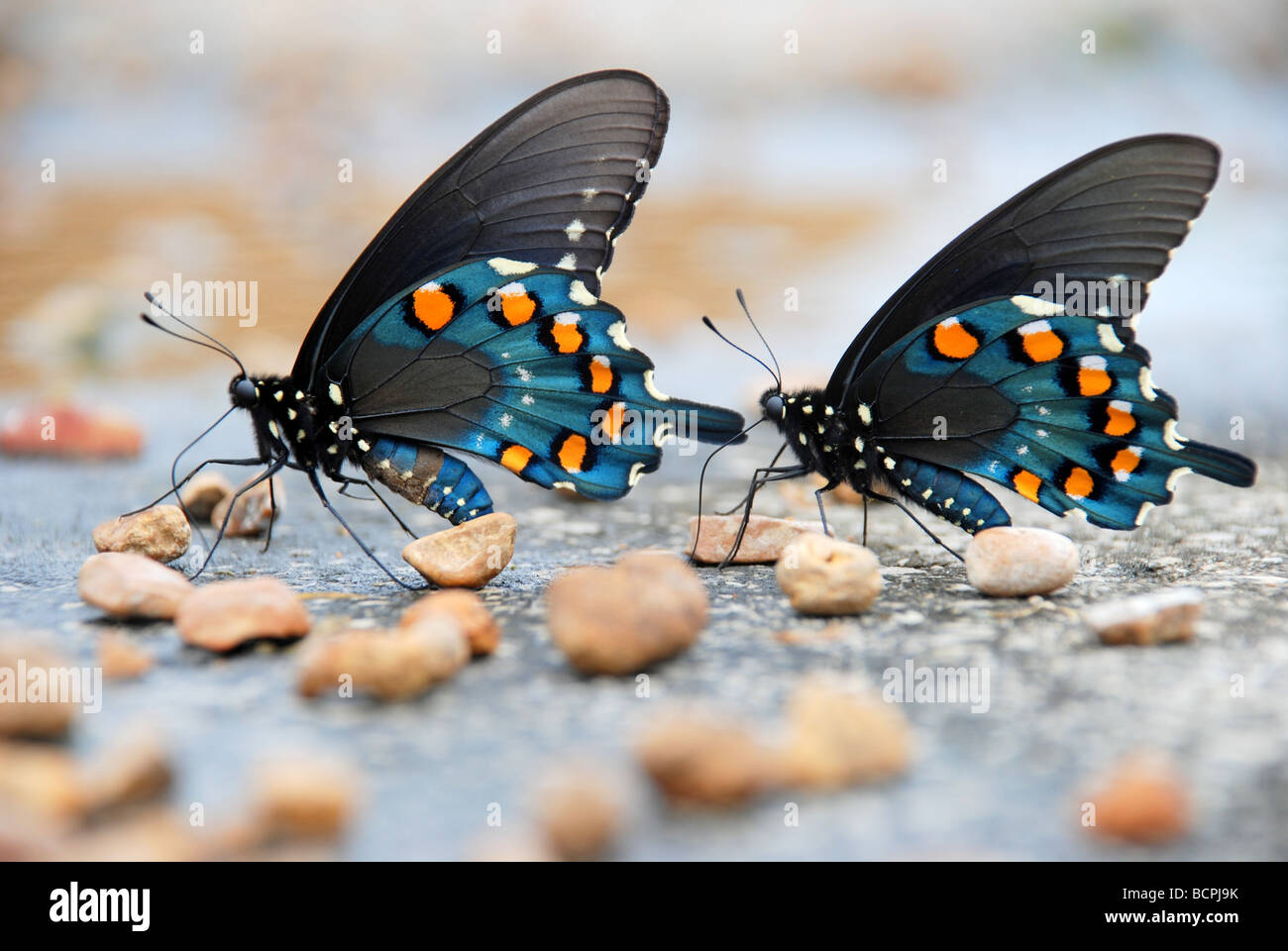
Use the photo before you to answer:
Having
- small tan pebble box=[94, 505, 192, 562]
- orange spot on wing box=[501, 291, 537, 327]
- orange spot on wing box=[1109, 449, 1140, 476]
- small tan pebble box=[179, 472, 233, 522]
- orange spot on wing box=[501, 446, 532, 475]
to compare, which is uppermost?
orange spot on wing box=[501, 291, 537, 327]

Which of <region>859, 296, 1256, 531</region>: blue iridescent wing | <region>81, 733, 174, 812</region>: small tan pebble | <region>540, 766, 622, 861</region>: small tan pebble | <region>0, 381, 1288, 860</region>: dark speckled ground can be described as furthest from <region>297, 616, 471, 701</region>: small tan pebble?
<region>859, 296, 1256, 531</region>: blue iridescent wing

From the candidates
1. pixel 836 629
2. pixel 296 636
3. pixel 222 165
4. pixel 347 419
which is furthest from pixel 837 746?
pixel 222 165

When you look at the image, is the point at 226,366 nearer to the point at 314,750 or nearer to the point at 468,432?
the point at 468,432

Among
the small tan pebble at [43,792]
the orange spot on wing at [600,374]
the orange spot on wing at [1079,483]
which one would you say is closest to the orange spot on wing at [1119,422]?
the orange spot on wing at [1079,483]

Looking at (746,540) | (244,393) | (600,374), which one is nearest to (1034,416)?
(746,540)

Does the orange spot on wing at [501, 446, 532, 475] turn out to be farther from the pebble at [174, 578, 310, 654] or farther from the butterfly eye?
the pebble at [174, 578, 310, 654]
